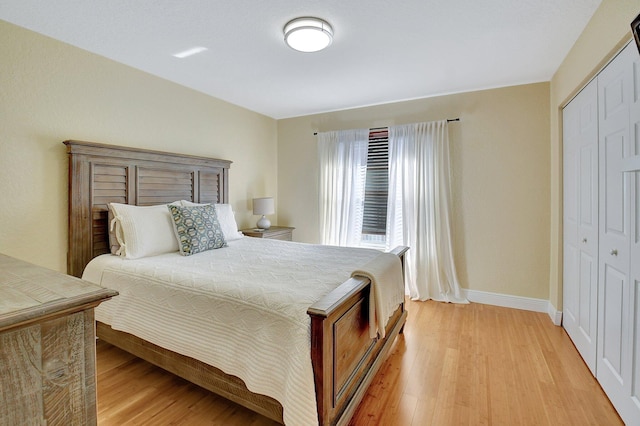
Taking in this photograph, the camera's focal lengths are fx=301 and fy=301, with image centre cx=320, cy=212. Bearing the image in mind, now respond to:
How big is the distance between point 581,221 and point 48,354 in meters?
3.17

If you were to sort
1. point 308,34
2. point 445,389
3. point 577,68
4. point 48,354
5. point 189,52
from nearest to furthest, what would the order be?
point 48,354 < point 445,389 < point 308,34 < point 577,68 < point 189,52

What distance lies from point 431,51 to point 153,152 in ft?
8.82

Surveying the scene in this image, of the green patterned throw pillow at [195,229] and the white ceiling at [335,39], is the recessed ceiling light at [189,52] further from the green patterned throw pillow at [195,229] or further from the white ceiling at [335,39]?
the green patterned throw pillow at [195,229]

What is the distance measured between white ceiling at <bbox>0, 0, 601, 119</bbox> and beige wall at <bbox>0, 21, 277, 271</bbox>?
0.49 ft

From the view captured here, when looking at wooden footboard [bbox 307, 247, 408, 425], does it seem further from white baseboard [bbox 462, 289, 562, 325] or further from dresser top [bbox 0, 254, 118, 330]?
white baseboard [bbox 462, 289, 562, 325]

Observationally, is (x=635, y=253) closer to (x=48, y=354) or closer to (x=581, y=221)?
A: (x=581, y=221)

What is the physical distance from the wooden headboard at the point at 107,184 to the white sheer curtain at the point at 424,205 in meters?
2.45

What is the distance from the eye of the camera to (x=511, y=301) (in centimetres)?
334

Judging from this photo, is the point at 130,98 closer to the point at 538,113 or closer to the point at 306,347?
the point at 306,347

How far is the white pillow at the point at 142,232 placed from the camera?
2.36 meters

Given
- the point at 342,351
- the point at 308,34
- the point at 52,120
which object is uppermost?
the point at 308,34

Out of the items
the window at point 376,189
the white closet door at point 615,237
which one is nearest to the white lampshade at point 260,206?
the window at point 376,189

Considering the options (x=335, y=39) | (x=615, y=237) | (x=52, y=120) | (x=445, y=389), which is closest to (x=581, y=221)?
(x=615, y=237)

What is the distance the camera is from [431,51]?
253cm
